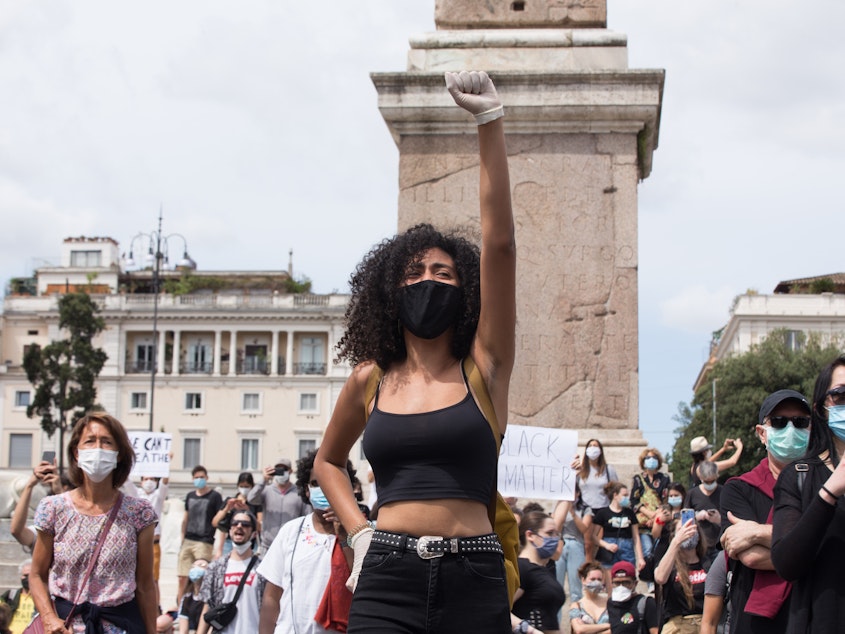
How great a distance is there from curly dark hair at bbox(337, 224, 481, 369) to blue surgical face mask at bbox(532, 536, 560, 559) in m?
3.39

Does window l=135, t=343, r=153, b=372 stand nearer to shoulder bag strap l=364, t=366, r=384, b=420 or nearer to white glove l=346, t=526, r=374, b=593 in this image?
shoulder bag strap l=364, t=366, r=384, b=420

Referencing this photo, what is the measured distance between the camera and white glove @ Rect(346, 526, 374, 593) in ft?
12.0

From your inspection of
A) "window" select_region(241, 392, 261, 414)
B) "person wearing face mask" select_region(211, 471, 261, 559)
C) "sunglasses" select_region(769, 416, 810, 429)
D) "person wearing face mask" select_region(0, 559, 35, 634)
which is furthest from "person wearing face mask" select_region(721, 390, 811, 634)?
"window" select_region(241, 392, 261, 414)

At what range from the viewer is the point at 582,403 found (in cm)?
928

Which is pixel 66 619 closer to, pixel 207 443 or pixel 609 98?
pixel 609 98

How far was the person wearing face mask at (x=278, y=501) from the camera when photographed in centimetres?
1059

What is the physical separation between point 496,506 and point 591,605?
4988 millimetres

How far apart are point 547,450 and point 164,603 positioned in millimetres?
8451

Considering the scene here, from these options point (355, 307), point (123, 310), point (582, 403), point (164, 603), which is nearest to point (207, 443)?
point (123, 310)

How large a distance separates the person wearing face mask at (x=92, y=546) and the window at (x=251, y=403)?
7610 centimetres

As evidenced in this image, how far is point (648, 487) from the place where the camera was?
902 cm

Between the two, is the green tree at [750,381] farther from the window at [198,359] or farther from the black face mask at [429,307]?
the black face mask at [429,307]

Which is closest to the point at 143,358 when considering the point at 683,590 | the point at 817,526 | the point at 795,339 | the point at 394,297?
the point at 795,339

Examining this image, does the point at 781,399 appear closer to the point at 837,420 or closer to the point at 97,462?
the point at 837,420
